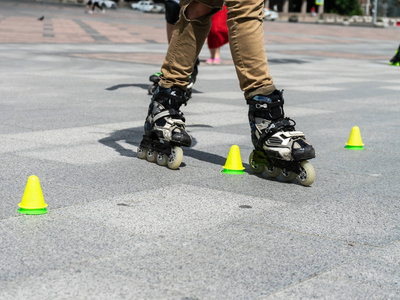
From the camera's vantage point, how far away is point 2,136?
17.5 ft

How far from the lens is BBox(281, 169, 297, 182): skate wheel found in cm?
402

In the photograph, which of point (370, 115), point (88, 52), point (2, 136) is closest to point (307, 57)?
point (88, 52)

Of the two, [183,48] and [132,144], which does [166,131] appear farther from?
[132,144]

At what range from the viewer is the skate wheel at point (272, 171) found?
412 centimetres

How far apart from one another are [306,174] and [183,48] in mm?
1177

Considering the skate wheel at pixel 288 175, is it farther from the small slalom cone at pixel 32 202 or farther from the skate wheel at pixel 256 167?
the small slalom cone at pixel 32 202

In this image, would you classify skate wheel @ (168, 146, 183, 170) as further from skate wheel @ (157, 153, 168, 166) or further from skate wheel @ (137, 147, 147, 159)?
skate wheel @ (137, 147, 147, 159)

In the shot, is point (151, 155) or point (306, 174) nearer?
point (306, 174)

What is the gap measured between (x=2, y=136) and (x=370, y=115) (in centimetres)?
384

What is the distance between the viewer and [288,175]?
13.3 feet

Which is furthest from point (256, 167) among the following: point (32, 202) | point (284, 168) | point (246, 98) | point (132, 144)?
point (32, 202)

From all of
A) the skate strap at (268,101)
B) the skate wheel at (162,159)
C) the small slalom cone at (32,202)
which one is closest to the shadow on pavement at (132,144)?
the skate wheel at (162,159)

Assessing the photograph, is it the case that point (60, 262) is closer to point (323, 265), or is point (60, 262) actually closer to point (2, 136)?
point (323, 265)

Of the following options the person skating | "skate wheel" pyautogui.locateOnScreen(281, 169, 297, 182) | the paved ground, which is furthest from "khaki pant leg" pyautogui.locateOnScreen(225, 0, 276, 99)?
the paved ground
